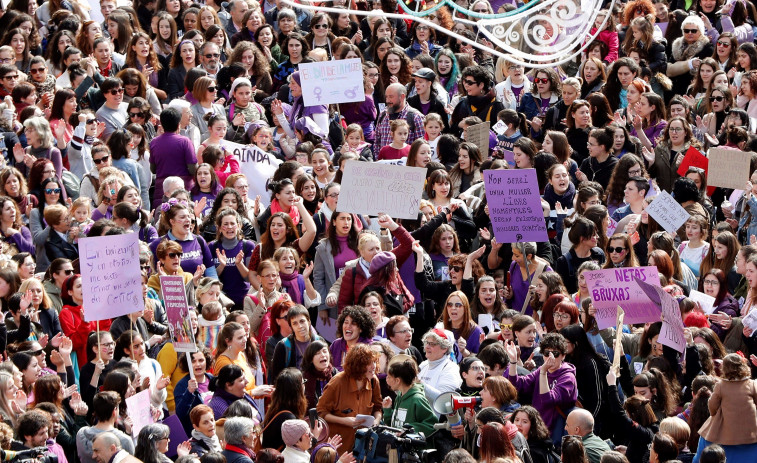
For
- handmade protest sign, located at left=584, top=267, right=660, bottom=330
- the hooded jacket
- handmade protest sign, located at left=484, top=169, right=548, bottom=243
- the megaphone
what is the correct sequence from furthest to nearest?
handmade protest sign, located at left=484, top=169, right=548, bottom=243 → handmade protest sign, located at left=584, top=267, right=660, bottom=330 → the hooded jacket → the megaphone

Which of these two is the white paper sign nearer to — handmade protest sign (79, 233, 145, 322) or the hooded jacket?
the hooded jacket

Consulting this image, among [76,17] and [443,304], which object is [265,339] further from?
[76,17]

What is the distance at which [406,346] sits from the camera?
1241cm

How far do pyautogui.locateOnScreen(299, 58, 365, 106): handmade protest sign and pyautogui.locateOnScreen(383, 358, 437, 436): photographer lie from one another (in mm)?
5871

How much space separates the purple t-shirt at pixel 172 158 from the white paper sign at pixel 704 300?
16.3 ft

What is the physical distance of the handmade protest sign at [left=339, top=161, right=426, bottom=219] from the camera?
553 inches

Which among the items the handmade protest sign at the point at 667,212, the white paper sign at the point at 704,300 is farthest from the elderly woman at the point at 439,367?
the handmade protest sign at the point at 667,212

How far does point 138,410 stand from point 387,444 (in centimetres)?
172

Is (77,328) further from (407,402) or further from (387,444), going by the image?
(387,444)

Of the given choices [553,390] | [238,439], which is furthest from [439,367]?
[238,439]

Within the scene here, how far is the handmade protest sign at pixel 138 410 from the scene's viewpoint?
1092cm

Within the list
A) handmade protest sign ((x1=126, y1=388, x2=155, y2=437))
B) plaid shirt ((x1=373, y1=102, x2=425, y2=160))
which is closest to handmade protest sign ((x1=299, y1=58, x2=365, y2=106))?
plaid shirt ((x1=373, y1=102, x2=425, y2=160))

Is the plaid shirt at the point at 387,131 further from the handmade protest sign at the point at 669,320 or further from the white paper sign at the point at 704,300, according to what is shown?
the handmade protest sign at the point at 669,320


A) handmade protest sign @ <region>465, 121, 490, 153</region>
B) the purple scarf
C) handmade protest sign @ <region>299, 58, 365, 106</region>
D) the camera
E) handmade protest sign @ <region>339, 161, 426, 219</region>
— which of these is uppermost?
handmade protest sign @ <region>299, 58, 365, 106</region>
